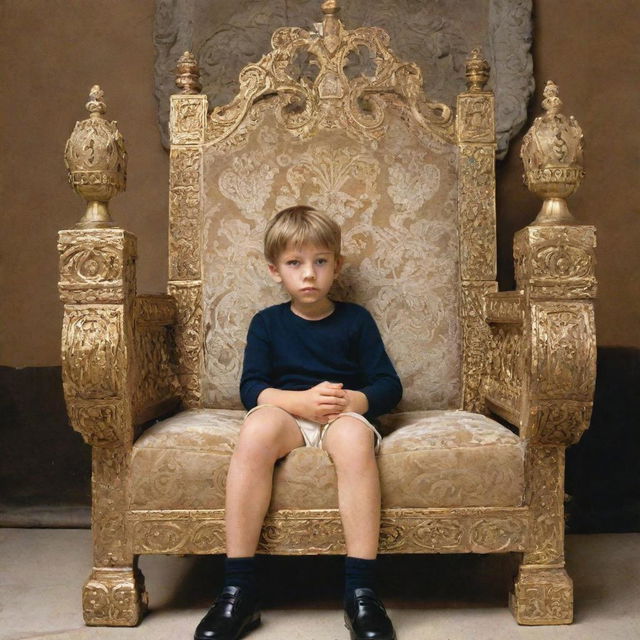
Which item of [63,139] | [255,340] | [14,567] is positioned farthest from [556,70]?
[14,567]

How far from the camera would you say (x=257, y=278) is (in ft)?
8.93

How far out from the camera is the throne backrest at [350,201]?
2.71 m

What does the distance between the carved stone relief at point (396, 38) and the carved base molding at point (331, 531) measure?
1.57 m

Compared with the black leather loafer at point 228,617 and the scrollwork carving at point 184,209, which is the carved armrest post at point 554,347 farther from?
the scrollwork carving at point 184,209

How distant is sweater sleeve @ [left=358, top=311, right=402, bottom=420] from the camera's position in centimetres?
236

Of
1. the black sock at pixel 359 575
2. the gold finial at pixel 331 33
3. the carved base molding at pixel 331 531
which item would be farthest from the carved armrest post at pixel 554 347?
the gold finial at pixel 331 33

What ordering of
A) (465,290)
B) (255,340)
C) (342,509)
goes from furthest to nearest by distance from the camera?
(465,290) < (255,340) < (342,509)

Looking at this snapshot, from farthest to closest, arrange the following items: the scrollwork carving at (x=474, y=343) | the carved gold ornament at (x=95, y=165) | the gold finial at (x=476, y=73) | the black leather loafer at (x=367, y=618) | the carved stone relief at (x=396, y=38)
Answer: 1. the carved stone relief at (x=396, y=38)
2. the gold finial at (x=476, y=73)
3. the scrollwork carving at (x=474, y=343)
4. the carved gold ornament at (x=95, y=165)
5. the black leather loafer at (x=367, y=618)

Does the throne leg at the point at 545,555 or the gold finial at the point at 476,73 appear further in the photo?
the gold finial at the point at 476,73

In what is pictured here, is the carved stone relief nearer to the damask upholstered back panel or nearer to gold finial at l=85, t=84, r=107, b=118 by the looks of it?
the damask upholstered back panel

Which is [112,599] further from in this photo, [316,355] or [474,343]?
[474,343]

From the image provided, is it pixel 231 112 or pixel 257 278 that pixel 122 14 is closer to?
pixel 231 112

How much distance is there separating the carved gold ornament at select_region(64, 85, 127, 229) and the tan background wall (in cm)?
107

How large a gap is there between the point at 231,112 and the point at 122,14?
0.88 m
